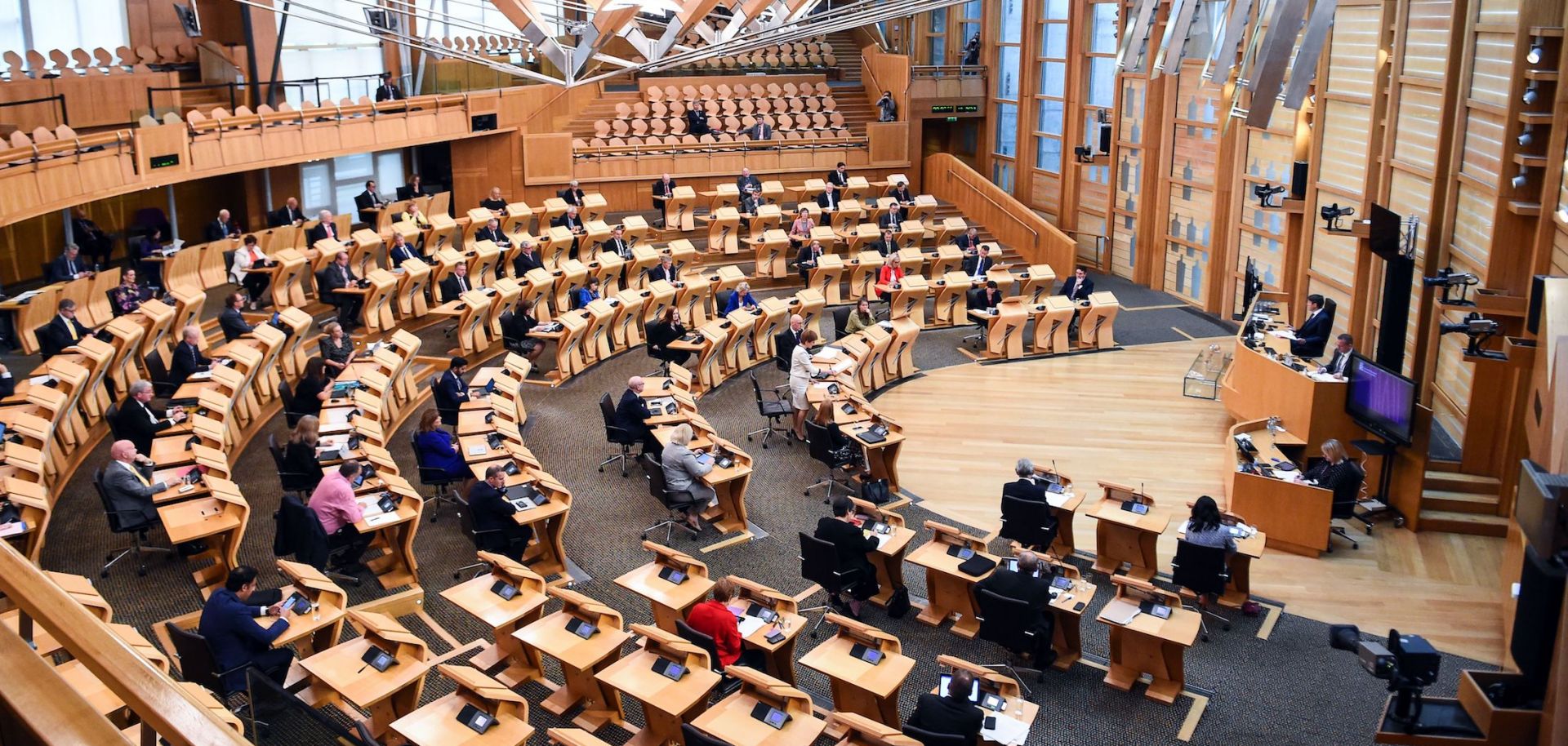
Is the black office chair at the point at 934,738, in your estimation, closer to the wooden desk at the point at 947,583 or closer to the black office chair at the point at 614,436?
the wooden desk at the point at 947,583

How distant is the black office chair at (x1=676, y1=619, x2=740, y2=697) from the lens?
7.36 m

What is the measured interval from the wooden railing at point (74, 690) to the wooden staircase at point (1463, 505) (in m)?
10.8

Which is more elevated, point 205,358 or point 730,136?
point 730,136

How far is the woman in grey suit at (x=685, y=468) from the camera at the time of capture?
32.8ft

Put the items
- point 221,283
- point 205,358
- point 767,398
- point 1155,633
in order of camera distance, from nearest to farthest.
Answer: point 1155,633 → point 205,358 → point 767,398 → point 221,283

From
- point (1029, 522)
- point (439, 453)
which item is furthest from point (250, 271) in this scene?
point (1029, 522)

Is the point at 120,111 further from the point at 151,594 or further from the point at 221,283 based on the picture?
the point at 151,594

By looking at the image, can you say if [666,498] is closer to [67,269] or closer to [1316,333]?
[1316,333]

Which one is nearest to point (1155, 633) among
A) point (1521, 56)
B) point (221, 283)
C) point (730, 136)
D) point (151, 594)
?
point (1521, 56)

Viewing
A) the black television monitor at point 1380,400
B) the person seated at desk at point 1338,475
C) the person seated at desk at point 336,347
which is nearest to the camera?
the person seated at desk at point 1338,475

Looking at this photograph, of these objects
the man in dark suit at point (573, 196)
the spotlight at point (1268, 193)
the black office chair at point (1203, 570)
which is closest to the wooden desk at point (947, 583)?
the black office chair at point (1203, 570)

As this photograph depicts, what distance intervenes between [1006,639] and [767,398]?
636 cm

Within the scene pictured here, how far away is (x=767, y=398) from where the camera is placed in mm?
13953

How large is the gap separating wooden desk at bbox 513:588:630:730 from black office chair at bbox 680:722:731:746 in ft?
3.81
